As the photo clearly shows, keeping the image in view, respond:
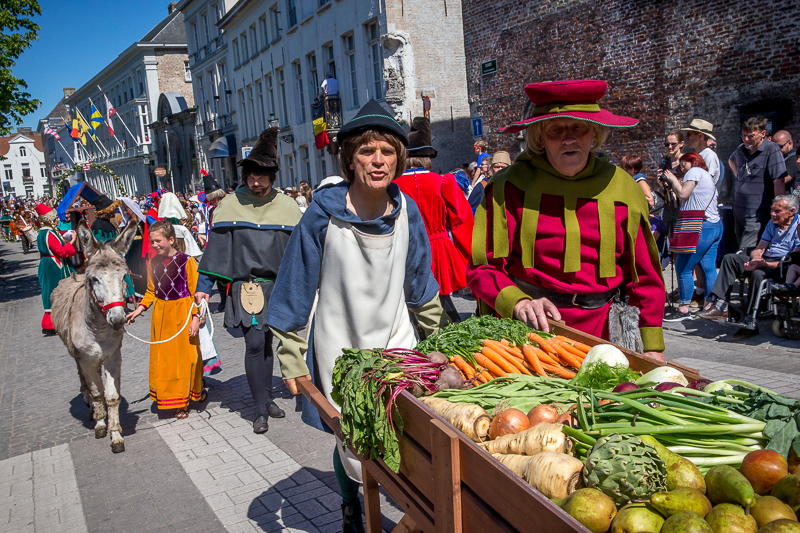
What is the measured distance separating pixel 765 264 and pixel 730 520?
6.73 metres

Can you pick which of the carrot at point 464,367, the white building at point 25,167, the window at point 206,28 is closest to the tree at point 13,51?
the carrot at point 464,367

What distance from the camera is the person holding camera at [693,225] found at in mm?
8242

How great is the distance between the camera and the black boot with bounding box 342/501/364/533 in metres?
3.48

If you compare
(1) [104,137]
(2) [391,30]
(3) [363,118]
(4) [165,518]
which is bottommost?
(4) [165,518]

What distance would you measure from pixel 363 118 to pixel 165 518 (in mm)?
3132

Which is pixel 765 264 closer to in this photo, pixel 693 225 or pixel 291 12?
pixel 693 225

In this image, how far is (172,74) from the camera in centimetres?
5700

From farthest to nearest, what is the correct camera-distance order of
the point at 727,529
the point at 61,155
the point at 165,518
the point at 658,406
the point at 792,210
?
the point at 61,155, the point at 792,210, the point at 165,518, the point at 658,406, the point at 727,529

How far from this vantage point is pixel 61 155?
3701 inches

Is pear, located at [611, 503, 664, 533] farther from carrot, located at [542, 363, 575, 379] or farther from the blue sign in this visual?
the blue sign

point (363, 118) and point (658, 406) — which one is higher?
point (363, 118)

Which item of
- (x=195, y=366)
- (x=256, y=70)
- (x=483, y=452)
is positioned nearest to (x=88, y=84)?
(x=256, y=70)

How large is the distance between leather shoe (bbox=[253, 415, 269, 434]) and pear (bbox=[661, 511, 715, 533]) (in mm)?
4787

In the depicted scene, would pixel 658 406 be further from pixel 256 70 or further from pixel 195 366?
pixel 256 70
